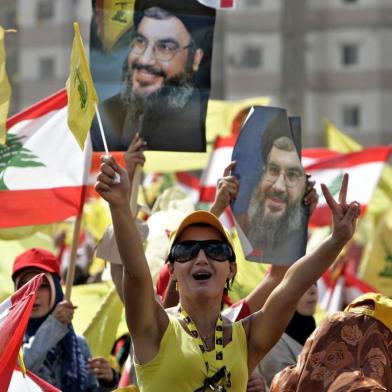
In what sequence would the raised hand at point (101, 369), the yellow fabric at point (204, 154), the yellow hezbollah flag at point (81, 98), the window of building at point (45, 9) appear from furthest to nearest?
1. the window of building at point (45, 9)
2. the yellow fabric at point (204, 154)
3. the raised hand at point (101, 369)
4. the yellow hezbollah flag at point (81, 98)

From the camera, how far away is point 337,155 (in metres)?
11.3

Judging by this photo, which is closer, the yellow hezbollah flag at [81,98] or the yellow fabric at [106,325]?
the yellow hezbollah flag at [81,98]

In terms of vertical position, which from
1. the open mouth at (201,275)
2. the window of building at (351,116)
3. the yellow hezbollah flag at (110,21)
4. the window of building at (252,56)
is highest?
the yellow hezbollah flag at (110,21)

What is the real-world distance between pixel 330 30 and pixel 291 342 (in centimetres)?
5479

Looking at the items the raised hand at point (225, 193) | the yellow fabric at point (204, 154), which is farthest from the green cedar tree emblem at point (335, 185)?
the raised hand at point (225, 193)

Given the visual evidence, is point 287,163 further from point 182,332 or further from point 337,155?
point 337,155

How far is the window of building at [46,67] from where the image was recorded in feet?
205

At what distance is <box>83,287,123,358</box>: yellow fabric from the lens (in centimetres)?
852

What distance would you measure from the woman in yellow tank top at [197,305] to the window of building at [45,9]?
2266 inches

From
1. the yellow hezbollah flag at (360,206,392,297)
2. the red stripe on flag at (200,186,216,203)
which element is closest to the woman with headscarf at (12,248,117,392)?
the red stripe on flag at (200,186,216,203)

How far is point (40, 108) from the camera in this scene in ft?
27.0

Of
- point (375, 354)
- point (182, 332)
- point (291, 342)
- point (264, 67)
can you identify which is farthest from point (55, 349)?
point (264, 67)

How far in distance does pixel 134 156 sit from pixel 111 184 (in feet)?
5.98

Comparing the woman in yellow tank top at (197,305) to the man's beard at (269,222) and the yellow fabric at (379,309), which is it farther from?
the man's beard at (269,222)
